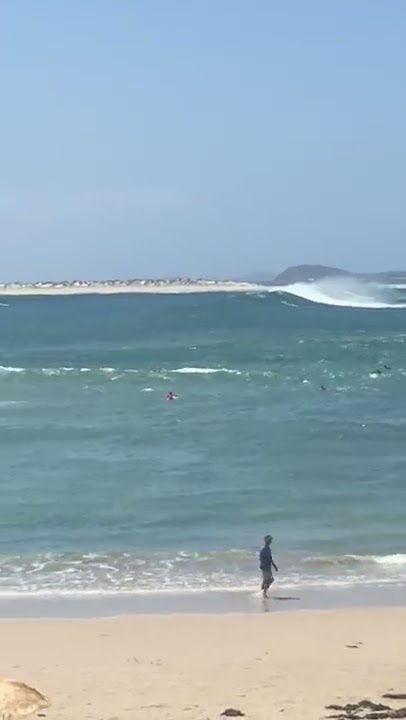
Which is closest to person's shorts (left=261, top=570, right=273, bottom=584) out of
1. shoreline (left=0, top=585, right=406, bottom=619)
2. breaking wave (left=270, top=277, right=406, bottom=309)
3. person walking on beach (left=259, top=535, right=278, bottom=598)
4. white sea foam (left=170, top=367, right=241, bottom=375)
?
person walking on beach (left=259, top=535, right=278, bottom=598)

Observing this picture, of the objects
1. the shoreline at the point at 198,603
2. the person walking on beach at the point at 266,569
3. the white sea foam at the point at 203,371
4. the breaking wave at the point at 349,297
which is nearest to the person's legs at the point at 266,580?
the person walking on beach at the point at 266,569

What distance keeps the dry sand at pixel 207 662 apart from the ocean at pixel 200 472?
2.39 m

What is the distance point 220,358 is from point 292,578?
41.6 meters

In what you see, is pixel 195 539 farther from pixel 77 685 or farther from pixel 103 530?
pixel 77 685

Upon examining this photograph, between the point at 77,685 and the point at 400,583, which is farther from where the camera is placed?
the point at 400,583

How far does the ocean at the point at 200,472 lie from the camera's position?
793 inches

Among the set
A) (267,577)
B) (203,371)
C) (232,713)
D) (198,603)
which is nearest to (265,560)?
(267,577)

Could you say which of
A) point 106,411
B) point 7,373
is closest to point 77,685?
point 106,411

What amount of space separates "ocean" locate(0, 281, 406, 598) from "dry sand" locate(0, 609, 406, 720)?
2.39 metres

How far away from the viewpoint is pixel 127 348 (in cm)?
7056

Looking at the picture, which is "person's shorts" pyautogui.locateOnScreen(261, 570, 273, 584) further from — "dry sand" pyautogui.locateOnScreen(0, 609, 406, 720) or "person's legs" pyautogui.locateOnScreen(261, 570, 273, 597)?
"dry sand" pyautogui.locateOnScreen(0, 609, 406, 720)

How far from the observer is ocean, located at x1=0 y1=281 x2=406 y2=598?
20.1 m

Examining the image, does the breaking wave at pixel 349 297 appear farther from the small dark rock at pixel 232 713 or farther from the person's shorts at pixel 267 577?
the small dark rock at pixel 232 713

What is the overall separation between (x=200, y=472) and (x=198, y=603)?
10630mm
